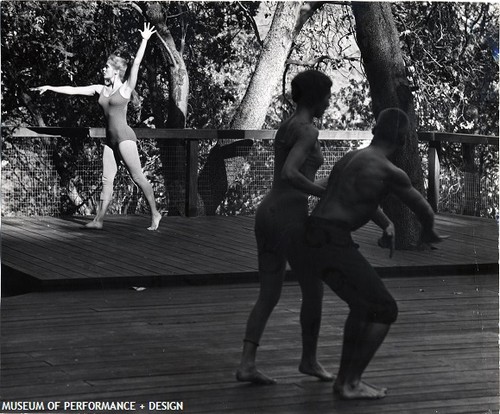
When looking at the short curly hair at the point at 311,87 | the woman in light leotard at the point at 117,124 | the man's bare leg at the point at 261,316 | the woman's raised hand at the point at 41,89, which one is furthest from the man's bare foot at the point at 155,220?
the short curly hair at the point at 311,87

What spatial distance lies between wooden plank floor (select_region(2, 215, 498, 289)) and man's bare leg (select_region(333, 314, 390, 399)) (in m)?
0.94

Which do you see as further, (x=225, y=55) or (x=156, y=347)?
(x=225, y=55)

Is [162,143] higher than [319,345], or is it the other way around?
[162,143]

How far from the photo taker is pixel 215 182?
563 cm

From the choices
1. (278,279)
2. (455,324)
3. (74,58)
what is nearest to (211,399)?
(278,279)

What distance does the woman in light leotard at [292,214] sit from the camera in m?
4.32

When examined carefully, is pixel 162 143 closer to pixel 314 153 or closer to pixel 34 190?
pixel 34 190

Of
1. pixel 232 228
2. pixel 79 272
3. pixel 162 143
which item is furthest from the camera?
pixel 79 272

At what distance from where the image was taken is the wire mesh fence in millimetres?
5633

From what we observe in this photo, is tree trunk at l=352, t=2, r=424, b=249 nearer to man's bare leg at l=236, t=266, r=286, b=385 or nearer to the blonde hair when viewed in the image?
man's bare leg at l=236, t=266, r=286, b=385

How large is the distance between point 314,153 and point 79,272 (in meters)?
2.86

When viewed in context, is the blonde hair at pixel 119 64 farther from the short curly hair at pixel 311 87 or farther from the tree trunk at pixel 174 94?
the short curly hair at pixel 311 87

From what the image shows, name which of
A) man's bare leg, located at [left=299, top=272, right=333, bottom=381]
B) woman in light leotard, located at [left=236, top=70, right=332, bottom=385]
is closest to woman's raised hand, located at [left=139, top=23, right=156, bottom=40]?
woman in light leotard, located at [left=236, top=70, right=332, bottom=385]

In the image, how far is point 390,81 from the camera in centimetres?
568
